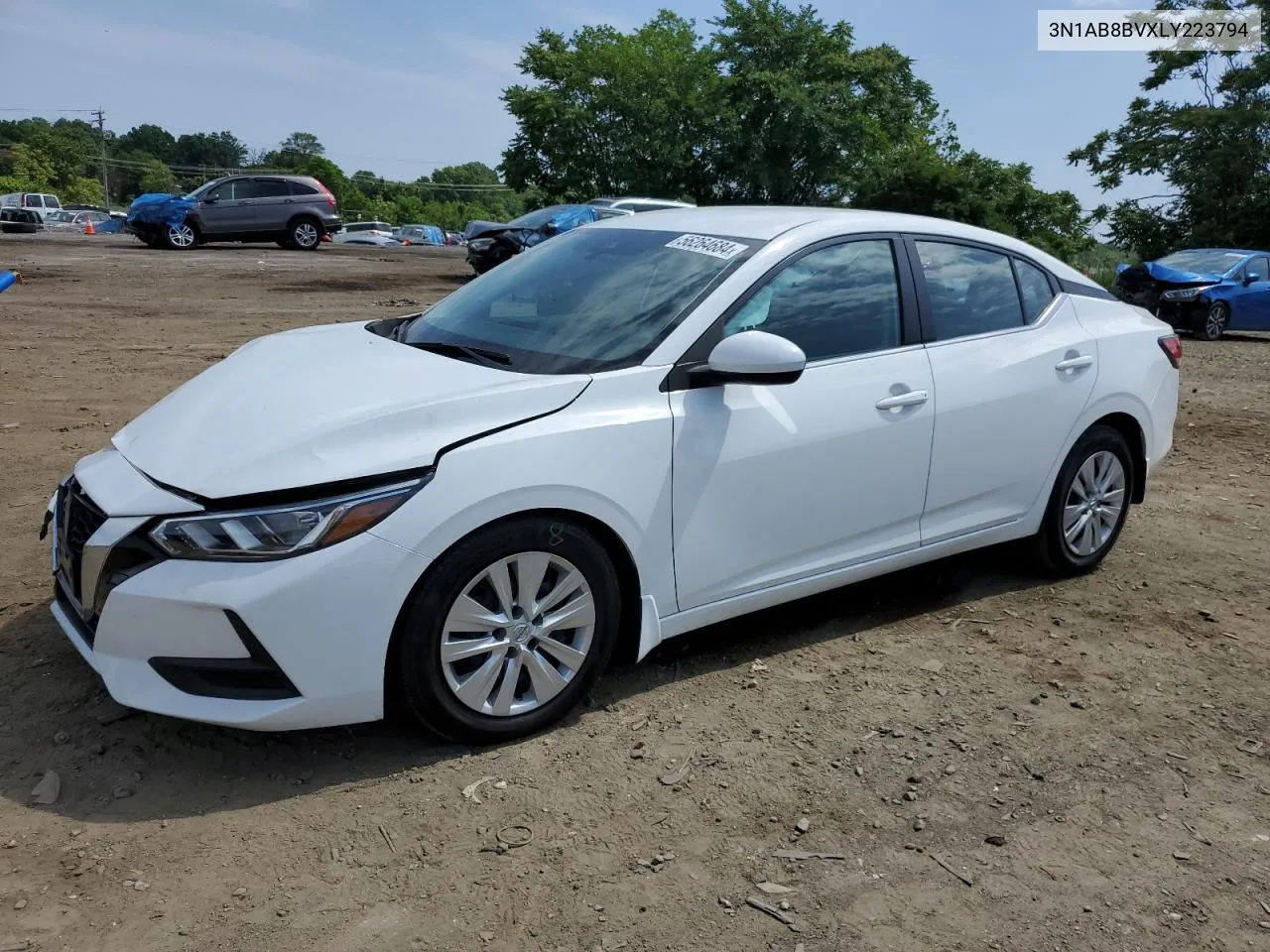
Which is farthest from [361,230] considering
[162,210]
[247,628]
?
[247,628]

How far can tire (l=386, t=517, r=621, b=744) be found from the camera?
10.5ft

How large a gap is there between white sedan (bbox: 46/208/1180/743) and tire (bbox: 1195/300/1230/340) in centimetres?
1288

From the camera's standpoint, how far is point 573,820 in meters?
3.10

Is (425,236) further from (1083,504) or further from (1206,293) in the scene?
(1083,504)

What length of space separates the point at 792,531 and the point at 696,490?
1.59 feet

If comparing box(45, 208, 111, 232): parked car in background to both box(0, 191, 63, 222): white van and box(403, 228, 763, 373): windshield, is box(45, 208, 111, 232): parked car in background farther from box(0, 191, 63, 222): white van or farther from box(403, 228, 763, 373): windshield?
box(403, 228, 763, 373): windshield

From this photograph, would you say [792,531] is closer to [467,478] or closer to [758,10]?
[467,478]

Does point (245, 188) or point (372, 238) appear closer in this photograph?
point (245, 188)

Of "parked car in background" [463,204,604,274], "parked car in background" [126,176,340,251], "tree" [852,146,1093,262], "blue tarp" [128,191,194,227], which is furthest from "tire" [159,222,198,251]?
"tree" [852,146,1093,262]

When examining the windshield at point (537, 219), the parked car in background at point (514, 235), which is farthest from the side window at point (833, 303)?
the windshield at point (537, 219)

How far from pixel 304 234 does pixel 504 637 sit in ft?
82.3

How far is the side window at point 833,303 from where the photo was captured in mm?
3969

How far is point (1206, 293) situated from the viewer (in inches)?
635

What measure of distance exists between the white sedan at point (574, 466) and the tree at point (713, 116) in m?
33.3
